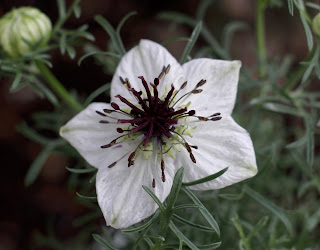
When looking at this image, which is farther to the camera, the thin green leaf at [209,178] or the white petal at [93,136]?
the white petal at [93,136]

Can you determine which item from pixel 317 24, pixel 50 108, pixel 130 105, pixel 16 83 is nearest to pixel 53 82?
pixel 16 83

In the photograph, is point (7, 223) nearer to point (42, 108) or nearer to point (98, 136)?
point (42, 108)

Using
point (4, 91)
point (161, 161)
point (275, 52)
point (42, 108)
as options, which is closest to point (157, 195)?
point (161, 161)

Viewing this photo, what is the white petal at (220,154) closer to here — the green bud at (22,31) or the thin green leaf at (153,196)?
the thin green leaf at (153,196)

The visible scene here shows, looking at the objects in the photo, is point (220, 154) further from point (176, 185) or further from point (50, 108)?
point (50, 108)

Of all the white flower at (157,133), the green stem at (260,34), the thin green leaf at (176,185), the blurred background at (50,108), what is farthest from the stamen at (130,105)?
the blurred background at (50,108)

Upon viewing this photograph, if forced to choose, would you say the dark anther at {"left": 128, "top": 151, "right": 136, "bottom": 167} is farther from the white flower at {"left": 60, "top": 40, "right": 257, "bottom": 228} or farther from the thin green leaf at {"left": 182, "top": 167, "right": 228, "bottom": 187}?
the thin green leaf at {"left": 182, "top": 167, "right": 228, "bottom": 187}

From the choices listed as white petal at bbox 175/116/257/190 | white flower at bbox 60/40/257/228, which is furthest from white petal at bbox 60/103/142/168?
white petal at bbox 175/116/257/190
